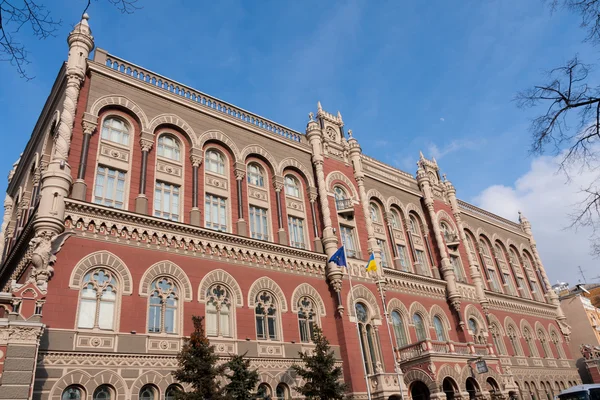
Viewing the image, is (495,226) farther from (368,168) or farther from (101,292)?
(101,292)

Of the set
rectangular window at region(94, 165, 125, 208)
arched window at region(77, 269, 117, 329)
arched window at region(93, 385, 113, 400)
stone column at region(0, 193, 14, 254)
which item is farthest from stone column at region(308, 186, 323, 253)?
stone column at region(0, 193, 14, 254)

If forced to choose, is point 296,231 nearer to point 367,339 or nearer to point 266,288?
point 266,288

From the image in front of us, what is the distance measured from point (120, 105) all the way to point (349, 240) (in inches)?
656

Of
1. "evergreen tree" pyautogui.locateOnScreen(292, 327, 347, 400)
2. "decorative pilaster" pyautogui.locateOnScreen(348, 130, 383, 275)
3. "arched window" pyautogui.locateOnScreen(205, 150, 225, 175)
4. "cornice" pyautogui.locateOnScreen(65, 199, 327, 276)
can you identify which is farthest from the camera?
"decorative pilaster" pyautogui.locateOnScreen(348, 130, 383, 275)

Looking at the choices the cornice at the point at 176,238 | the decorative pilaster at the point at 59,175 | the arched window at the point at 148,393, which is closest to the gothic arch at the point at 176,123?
the decorative pilaster at the point at 59,175

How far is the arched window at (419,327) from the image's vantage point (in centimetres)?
3197

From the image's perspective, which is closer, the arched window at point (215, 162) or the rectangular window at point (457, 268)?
the arched window at point (215, 162)

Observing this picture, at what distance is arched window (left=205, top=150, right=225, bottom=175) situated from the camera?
2651 centimetres

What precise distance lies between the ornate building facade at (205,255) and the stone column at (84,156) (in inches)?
2.6

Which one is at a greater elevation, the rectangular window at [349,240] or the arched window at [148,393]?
the rectangular window at [349,240]

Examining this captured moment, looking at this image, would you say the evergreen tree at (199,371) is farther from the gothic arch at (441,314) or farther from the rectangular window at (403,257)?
the gothic arch at (441,314)

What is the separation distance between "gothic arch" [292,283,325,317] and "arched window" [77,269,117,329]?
9.92 meters

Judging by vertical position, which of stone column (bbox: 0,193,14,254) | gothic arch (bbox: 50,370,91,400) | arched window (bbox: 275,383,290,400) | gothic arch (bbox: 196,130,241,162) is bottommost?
arched window (bbox: 275,383,290,400)

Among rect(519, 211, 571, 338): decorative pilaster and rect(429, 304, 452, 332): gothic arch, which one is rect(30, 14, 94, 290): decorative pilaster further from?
rect(519, 211, 571, 338): decorative pilaster
